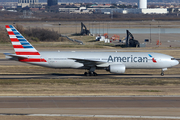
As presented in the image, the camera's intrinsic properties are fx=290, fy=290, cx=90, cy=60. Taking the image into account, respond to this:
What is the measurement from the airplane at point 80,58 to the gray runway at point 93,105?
1300cm

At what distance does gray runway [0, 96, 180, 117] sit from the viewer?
82.0ft

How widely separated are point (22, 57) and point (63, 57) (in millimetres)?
5927

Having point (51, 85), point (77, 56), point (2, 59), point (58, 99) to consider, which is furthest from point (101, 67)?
point (2, 59)

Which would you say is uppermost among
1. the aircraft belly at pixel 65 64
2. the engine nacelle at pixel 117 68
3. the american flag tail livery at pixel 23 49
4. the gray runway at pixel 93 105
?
the american flag tail livery at pixel 23 49

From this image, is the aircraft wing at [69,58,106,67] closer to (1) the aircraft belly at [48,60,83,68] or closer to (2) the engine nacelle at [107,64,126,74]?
(1) the aircraft belly at [48,60,83,68]

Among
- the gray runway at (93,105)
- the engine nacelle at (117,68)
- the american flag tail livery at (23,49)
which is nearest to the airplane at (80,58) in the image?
the american flag tail livery at (23,49)

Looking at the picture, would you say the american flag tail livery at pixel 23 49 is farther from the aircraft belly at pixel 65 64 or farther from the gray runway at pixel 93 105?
the gray runway at pixel 93 105

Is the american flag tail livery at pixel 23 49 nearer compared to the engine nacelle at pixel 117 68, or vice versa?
the engine nacelle at pixel 117 68

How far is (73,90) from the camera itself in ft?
Answer: 109

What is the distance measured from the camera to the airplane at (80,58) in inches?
1679

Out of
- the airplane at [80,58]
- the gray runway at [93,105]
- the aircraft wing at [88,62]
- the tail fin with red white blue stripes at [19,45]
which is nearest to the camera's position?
the gray runway at [93,105]

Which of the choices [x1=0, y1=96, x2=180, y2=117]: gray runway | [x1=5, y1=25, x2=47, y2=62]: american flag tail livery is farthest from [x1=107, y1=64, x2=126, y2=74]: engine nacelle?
[x1=0, y1=96, x2=180, y2=117]: gray runway

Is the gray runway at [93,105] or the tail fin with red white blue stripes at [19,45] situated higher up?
the tail fin with red white blue stripes at [19,45]

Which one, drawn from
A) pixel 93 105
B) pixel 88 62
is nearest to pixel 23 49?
pixel 88 62
